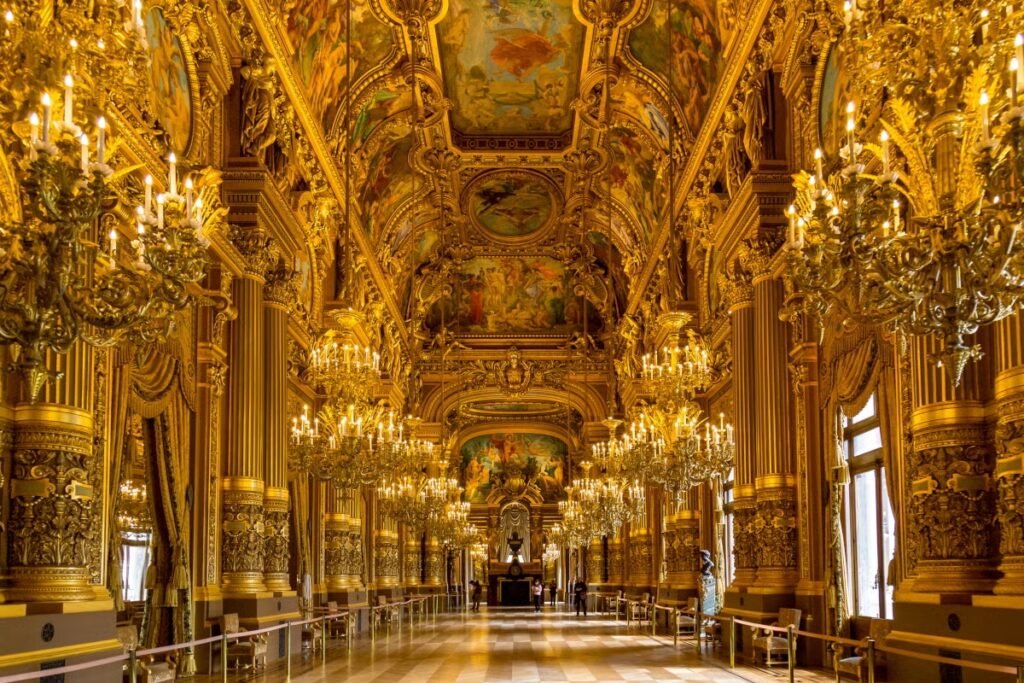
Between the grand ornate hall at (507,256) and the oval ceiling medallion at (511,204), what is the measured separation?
16cm

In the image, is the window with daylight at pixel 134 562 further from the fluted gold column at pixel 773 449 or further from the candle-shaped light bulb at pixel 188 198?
the candle-shaped light bulb at pixel 188 198

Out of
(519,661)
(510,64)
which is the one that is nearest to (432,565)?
(510,64)

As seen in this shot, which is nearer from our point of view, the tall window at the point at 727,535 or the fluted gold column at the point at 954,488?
the fluted gold column at the point at 954,488

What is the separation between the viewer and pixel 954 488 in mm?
10250

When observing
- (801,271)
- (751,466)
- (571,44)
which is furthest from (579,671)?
(571,44)

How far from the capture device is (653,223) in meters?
30.0

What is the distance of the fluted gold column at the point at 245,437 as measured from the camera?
17.3 metres

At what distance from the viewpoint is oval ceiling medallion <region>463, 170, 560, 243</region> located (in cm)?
3294

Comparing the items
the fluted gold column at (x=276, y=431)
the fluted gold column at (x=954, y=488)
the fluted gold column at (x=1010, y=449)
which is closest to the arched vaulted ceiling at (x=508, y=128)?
the fluted gold column at (x=276, y=431)

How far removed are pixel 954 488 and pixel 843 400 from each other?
5321 millimetres

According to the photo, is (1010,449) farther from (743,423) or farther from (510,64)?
(510,64)

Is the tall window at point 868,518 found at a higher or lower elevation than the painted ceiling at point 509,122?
lower

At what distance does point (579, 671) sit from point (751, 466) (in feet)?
14.4

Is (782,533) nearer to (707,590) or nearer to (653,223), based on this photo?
(707,590)
